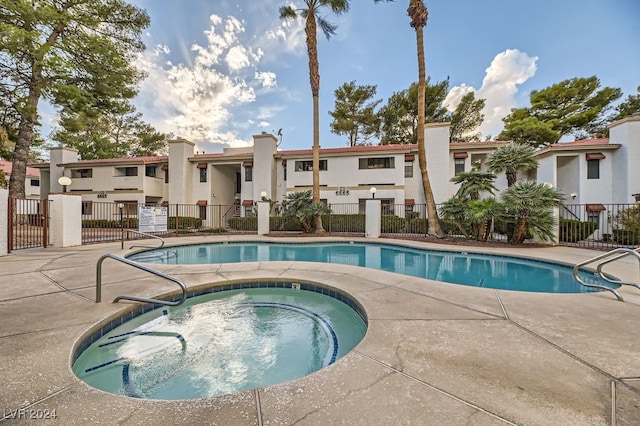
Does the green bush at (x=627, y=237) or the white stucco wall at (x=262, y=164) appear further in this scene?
the white stucco wall at (x=262, y=164)

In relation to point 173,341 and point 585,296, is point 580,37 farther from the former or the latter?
point 173,341

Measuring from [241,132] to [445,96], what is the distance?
59.2ft

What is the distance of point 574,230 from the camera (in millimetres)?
11094

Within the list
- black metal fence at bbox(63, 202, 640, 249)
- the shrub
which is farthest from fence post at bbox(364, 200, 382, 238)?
the shrub

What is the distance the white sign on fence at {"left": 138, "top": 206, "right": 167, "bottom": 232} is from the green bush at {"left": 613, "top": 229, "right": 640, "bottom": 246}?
68.5 feet

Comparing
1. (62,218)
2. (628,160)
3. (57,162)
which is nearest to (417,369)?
(62,218)

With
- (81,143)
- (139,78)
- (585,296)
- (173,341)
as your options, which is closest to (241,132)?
(139,78)

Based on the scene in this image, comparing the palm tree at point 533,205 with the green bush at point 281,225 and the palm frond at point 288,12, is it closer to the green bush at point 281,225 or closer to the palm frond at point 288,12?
the green bush at point 281,225

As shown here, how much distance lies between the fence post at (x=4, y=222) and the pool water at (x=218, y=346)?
6.76 m

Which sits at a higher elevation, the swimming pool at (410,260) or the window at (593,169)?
the window at (593,169)

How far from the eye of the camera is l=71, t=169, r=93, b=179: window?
21.4m

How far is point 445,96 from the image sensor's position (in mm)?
21609

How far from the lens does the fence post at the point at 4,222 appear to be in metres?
6.54

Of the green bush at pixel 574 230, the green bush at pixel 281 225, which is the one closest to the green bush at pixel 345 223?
the green bush at pixel 281 225
